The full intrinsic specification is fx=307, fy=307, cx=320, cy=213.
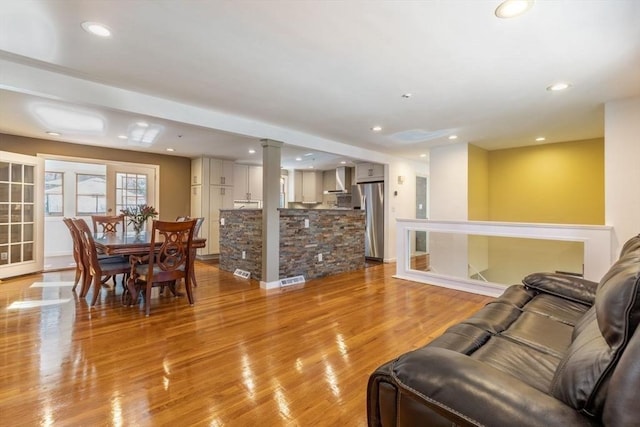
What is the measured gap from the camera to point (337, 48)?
226 centimetres

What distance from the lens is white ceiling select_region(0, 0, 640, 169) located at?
6.15ft

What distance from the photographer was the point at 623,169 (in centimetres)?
322

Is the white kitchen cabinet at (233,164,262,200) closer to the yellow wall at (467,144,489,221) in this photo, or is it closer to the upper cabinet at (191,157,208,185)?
the upper cabinet at (191,157,208,185)

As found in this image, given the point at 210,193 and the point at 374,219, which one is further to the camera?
the point at 210,193

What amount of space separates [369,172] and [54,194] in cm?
641

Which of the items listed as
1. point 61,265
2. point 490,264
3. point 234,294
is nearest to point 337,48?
point 234,294

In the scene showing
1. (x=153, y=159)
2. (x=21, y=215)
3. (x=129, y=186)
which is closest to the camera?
(x=21, y=215)

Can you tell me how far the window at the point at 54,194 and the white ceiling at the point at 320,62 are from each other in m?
2.23

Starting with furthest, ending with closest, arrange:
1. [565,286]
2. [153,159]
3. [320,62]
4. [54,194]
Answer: [153,159] → [54,194] → [320,62] → [565,286]

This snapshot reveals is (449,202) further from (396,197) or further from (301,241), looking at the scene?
(301,241)

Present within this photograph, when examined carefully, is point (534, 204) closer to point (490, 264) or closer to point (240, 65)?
point (490, 264)

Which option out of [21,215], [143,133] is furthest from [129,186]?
[143,133]

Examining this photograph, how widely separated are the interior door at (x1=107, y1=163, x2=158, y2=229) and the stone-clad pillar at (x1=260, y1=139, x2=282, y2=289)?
3.51 m

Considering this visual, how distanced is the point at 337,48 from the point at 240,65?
83 cm
